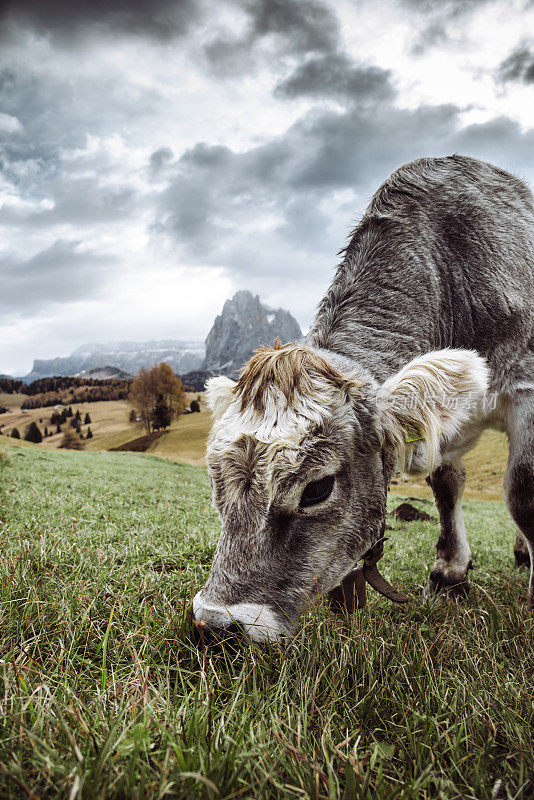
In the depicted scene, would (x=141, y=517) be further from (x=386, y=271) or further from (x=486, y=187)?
(x=486, y=187)

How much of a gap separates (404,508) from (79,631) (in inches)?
459

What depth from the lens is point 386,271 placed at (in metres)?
4.31

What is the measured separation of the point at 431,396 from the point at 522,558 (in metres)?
5.02

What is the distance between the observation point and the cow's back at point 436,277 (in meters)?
4.14

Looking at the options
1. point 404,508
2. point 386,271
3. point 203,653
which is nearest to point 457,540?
point 386,271

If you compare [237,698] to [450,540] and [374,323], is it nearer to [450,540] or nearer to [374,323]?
[374,323]

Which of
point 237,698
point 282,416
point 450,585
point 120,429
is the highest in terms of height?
point 282,416

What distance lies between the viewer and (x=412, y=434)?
11.2 feet

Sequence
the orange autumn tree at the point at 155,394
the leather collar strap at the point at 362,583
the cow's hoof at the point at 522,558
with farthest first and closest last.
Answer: the orange autumn tree at the point at 155,394 → the cow's hoof at the point at 522,558 → the leather collar strap at the point at 362,583

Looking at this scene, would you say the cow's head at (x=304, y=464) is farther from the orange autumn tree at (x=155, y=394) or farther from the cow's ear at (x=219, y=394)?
the orange autumn tree at (x=155, y=394)

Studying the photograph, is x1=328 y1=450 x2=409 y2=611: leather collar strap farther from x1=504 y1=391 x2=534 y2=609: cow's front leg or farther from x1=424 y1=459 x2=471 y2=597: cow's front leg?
x1=424 y1=459 x2=471 y2=597: cow's front leg

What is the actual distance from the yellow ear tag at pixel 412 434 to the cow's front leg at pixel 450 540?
2442mm

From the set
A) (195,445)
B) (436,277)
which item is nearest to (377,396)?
(436,277)

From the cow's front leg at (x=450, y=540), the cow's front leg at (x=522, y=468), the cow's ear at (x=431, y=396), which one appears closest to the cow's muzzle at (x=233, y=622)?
the cow's ear at (x=431, y=396)
